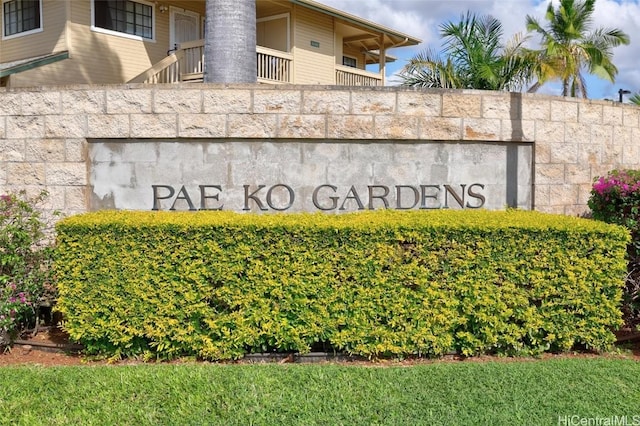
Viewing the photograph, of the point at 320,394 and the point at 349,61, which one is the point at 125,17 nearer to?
the point at 349,61

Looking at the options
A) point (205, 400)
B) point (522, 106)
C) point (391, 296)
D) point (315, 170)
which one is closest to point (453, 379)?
point (391, 296)

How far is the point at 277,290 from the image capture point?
16.0ft

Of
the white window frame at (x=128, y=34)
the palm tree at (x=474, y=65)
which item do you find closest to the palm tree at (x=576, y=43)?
the palm tree at (x=474, y=65)

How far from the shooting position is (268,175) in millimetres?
6113

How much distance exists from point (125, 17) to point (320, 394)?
1444 centimetres

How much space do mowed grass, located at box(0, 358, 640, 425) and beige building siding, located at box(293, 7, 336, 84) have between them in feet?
47.5

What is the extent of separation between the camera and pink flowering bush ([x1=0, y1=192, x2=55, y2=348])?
5184 mm

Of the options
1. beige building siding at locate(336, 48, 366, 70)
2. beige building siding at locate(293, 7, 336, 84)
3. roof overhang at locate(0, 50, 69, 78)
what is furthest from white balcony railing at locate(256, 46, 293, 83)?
beige building siding at locate(336, 48, 366, 70)

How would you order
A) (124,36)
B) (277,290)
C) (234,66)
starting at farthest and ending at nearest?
(124,36) → (234,66) → (277,290)

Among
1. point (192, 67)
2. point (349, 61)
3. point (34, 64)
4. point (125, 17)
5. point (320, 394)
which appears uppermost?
point (349, 61)

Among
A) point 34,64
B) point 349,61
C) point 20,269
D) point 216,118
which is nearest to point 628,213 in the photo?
Answer: point 216,118

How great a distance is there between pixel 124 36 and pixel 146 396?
1372cm

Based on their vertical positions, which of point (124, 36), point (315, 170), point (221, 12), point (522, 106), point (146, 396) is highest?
point (124, 36)

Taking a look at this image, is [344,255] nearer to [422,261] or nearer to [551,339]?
[422,261]
